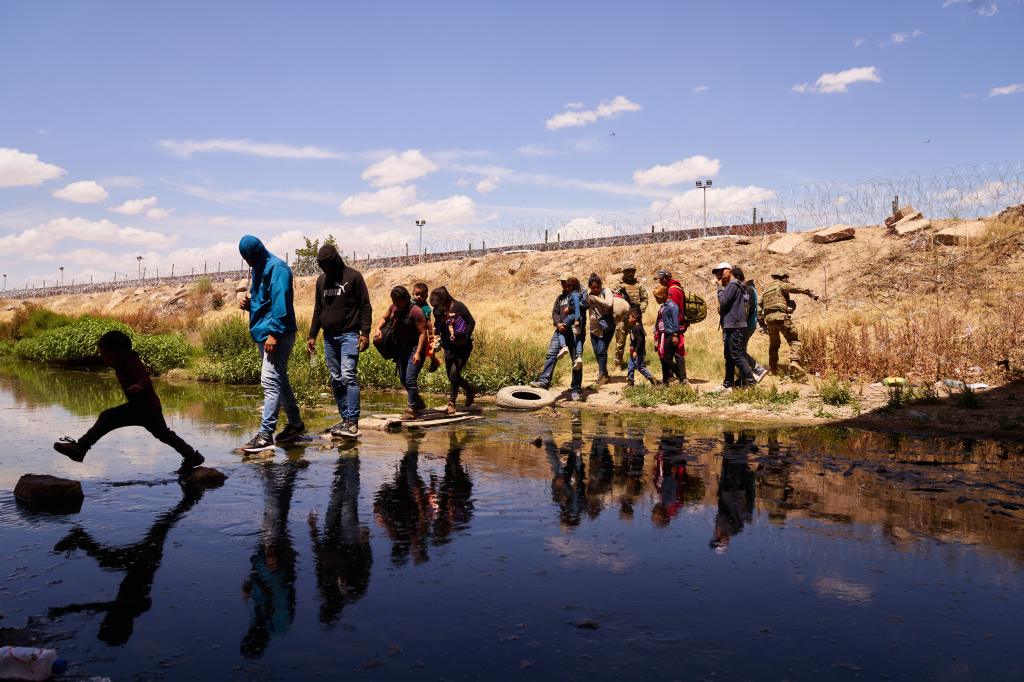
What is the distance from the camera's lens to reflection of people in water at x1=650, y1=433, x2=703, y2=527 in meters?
5.75

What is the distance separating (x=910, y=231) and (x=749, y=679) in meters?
26.6

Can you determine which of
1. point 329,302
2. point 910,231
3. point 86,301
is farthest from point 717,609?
point 86,301

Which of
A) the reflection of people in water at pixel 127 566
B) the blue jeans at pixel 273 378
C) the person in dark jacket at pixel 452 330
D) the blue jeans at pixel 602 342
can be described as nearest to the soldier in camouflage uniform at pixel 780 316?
the blue jeans at pixel 602 342

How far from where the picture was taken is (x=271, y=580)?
4203mm

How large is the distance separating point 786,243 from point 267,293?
24.9m

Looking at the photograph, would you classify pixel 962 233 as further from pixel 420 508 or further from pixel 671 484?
pixel 420 508

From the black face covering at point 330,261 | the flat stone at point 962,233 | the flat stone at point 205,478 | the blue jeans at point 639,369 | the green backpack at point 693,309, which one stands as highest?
the flat stone at point 962,233

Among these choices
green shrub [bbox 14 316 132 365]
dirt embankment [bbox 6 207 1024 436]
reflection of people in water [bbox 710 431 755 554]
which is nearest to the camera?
reflection of people in water [bbox 710 431 755 554]

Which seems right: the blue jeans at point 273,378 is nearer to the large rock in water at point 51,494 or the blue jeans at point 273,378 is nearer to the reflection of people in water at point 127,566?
the reflection of people in water at point 127,566

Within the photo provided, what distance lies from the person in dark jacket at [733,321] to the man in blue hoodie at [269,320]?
23.7 ft

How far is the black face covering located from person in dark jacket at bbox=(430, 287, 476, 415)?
2312 mm

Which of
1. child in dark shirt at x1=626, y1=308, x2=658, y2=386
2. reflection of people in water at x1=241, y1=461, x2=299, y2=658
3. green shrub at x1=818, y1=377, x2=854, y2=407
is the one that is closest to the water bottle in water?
reflection of people in water at x1=241, y1=461, x2=299, y2=658

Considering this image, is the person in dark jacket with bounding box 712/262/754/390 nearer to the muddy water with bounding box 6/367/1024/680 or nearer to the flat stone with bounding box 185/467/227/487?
the muddy water with bounding box 6/367/1024/680

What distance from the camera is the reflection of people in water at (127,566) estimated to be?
142 inches
